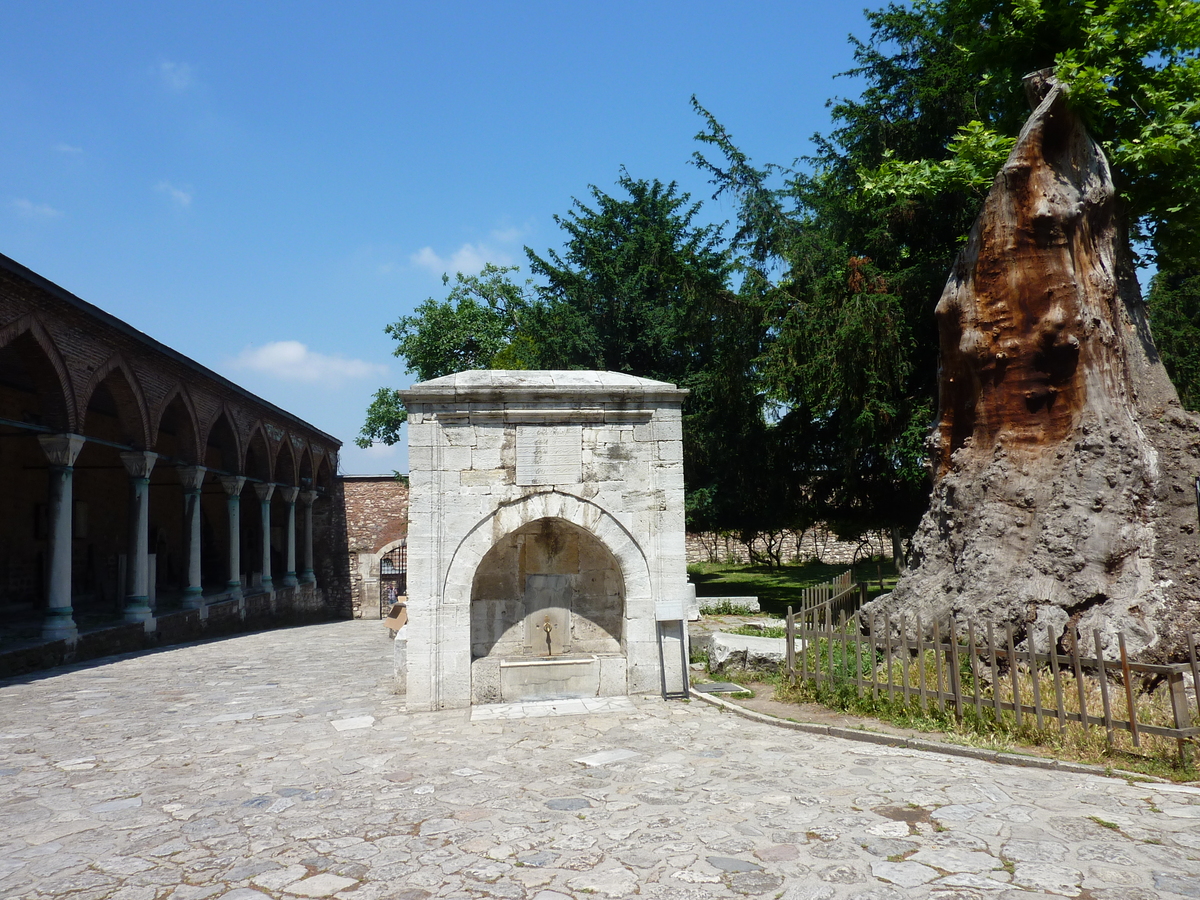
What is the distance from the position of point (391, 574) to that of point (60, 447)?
49.6 ft

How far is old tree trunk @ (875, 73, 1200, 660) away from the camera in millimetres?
7699

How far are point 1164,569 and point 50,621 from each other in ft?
50.1

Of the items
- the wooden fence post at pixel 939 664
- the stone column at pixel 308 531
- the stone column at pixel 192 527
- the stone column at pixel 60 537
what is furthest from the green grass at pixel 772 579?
the stone column at pixel 308 531

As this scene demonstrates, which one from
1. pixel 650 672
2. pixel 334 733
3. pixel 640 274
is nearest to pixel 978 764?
pixel 650 672

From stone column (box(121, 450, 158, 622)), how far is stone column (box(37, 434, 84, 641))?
6.47ft

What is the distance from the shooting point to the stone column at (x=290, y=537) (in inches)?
977

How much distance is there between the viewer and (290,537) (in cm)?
2509

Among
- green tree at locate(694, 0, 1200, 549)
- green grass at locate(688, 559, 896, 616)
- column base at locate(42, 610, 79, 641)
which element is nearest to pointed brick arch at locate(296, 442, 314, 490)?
column base at locate(42, 610, 79, 641)

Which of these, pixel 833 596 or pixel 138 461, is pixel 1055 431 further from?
A: pixel 138 461

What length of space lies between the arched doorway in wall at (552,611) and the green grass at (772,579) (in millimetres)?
7016

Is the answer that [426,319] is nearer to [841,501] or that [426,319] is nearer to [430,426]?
[841,501]

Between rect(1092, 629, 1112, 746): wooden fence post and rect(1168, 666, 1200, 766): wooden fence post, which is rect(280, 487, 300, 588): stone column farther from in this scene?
rect(1168, 666, 1200, 766): wooden fence post

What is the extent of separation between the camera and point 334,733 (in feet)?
23.2

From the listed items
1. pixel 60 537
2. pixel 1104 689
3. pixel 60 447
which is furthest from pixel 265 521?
pixel 1104 689
